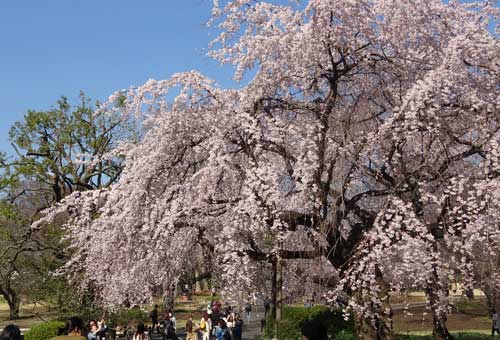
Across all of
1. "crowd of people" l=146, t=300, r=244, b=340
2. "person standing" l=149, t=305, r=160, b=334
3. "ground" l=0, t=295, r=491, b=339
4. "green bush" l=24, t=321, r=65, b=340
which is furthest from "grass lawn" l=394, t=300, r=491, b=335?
"green bush" l=24, t=321, r=65, b=340

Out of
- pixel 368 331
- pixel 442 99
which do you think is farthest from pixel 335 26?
pixel 368 331

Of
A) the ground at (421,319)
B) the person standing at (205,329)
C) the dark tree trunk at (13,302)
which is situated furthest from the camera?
the dark tree trunk at (13,302)

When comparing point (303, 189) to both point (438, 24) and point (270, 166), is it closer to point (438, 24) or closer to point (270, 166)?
point (270, 166)

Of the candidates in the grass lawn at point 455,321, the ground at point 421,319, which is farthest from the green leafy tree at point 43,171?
the grass lawn at point 455,321

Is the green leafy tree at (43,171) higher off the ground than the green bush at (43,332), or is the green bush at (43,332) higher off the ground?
the green leafy tree at (43,171)

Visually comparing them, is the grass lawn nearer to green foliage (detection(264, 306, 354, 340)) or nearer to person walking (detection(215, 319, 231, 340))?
green foliage (detection(264, 306, 354, 340))

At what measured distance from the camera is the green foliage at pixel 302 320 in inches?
599

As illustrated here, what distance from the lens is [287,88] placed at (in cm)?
1002

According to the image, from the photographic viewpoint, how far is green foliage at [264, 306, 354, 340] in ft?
49.9

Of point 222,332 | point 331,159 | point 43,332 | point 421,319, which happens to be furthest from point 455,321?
point 331,159

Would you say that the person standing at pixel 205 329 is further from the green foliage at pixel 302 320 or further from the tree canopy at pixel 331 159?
the tree canopy at pixel 331 159

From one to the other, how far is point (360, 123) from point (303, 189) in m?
1.66

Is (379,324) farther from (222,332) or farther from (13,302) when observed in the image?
(13,302)

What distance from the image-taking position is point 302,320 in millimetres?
16484
